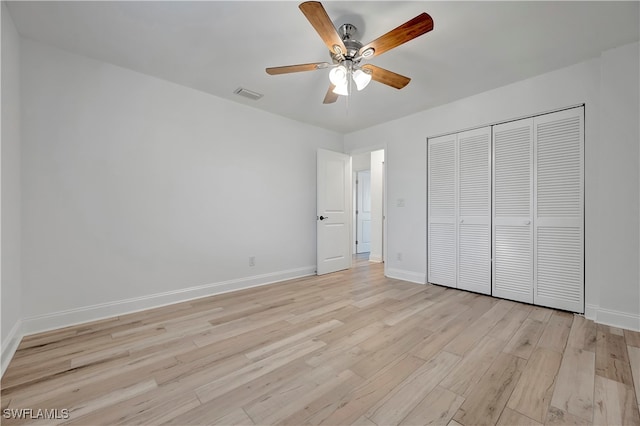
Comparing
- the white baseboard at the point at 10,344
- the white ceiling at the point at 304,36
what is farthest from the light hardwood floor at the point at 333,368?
the white ceiling at the point at 304,36

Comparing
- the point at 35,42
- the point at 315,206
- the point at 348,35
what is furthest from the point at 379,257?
the point at 35,42

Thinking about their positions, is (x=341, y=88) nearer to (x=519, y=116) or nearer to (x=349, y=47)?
(x=349, y=47)

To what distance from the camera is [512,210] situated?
9.91 ft

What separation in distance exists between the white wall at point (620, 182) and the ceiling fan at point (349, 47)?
190 cm

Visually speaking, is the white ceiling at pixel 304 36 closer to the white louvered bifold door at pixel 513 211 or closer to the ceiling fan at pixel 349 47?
the ceiling fan at pixel 349 47

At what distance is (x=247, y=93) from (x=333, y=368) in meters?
3.05

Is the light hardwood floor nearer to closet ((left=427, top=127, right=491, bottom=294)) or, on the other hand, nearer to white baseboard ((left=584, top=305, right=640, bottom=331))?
white baseboard ((left=584, top=305, right=640, bottom=331))

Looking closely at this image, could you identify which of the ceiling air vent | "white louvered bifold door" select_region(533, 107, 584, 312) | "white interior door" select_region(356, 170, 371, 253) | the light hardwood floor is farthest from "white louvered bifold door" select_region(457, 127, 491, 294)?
"white interior door" select_region(356, 170, 371, 253)

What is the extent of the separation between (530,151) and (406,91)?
1.54m

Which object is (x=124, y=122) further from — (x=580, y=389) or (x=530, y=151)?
(x=530, y=151)

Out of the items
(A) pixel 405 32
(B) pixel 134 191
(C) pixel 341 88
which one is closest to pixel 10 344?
(B) pixel 134 191

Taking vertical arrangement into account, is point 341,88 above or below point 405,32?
below

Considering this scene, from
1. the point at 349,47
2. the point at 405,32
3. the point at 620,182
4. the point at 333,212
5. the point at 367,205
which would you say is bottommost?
the point at 333,212

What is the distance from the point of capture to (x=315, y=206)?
4.41 m
